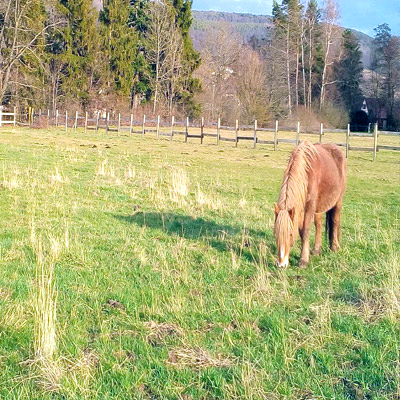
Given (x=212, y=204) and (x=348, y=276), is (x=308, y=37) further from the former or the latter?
(x=348, y=276)

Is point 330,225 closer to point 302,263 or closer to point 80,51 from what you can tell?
point 302,263

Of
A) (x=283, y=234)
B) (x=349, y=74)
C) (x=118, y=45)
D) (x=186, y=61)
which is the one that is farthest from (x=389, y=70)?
(x=283, y=234)

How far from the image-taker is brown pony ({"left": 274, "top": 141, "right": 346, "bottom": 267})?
214 inches

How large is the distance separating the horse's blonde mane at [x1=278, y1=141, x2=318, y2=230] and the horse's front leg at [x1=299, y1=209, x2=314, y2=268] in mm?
176

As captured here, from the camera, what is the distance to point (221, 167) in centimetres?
1703

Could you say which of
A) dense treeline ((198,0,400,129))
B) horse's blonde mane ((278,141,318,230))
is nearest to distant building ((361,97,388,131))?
dense treeline ((198,0,400,129))

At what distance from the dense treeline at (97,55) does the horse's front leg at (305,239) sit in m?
33.8

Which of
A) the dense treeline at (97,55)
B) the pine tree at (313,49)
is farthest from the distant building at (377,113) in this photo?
the dense treeline at (97,55)

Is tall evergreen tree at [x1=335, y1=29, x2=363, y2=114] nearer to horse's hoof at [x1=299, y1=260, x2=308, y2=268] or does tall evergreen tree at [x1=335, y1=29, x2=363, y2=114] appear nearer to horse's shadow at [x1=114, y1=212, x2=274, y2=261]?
horse's shadow at [x1=114, y1=212, x2=274, y2=261]

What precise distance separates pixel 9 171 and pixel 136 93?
35912 mm

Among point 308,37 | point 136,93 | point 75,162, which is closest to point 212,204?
point 75,162

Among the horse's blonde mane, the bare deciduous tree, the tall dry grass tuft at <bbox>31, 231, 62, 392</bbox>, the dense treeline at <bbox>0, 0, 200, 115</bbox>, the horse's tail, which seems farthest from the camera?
the dense treeline at <bbox>0, 0, 200, 115</bbox>

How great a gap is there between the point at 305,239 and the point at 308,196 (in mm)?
582

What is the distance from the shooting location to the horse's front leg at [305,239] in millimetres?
5867
